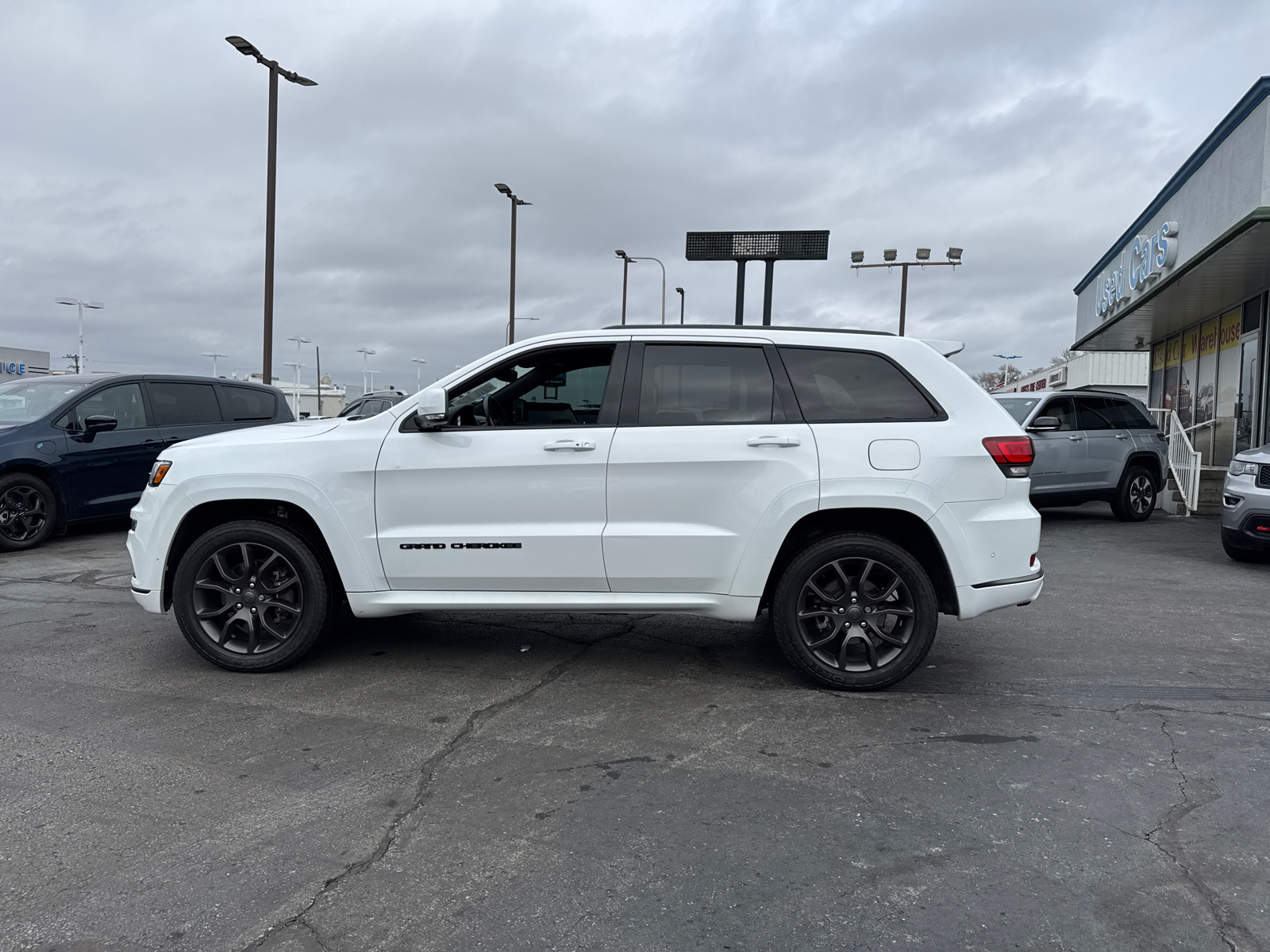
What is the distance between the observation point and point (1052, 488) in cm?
1219

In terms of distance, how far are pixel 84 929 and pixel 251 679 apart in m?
2.39

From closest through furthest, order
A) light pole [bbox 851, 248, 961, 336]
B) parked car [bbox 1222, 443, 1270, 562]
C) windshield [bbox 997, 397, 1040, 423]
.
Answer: parked car [bbox 1222, 443, 1270, 562], windshield [bbox 997, 397, 1040, 423], light pole [bbox 851, 248, 961, 336]

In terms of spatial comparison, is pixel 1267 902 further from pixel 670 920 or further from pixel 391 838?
pixel 391 838

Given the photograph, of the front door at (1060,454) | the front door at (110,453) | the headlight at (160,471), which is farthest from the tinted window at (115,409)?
the front door at (1060,454)

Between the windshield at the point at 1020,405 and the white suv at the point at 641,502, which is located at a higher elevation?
the windshield at the point at 1020,405

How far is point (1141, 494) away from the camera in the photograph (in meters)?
12.9

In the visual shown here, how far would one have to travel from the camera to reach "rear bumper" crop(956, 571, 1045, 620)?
4.60 m

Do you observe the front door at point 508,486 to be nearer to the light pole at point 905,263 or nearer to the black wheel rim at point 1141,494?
the black wheel rim at point 1141,494

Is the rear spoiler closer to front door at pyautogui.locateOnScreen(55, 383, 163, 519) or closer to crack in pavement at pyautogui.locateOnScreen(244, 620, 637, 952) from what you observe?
crack in pavement at pyautogui.locateOnScreen(244, 620, 637, 952)

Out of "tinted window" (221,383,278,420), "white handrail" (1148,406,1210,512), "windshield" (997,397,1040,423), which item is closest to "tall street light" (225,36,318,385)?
"tinted window" (221,383,278,420)

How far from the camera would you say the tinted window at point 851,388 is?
4672 mm

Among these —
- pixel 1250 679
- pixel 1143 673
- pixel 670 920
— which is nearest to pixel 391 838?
pixel 670 920

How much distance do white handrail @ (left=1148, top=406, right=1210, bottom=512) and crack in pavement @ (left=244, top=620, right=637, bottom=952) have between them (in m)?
12.6

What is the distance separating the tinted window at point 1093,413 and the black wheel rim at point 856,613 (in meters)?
9.20
